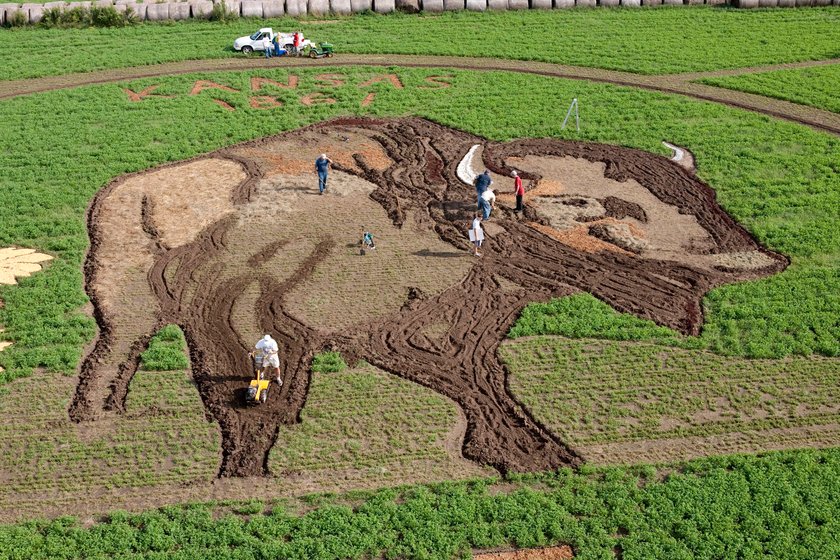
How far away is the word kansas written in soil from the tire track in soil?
174 cm

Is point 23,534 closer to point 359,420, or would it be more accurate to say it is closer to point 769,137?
point 359,420

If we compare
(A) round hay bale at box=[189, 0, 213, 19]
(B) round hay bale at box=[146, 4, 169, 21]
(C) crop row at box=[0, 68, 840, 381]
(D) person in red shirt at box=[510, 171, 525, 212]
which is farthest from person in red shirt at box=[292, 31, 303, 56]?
(D) person in red shirt at box=[510, 171, 525, 212]

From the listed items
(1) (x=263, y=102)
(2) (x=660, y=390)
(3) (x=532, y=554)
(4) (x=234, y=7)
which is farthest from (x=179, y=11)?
(3) (x=532, y=554)

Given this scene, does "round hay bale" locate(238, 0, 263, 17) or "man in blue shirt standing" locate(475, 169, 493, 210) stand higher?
"round hay bale" locate(238, 0, 263, 17)

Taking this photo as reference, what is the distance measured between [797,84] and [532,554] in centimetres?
3631

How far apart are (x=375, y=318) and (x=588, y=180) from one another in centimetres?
1408

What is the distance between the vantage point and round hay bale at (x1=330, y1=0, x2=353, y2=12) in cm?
5506

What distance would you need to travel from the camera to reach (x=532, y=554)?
20203 mm

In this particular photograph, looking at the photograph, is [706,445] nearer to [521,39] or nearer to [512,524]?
[512,524]

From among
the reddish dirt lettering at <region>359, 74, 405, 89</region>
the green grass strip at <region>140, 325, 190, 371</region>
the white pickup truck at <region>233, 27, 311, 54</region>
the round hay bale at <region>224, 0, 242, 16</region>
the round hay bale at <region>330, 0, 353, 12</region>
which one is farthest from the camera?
the round hay bale at <region>330, 0, 353, 12</region>

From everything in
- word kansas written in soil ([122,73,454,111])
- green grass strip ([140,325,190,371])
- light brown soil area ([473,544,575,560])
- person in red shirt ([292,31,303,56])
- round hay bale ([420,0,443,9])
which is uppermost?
round hay bale ([420,0,443,9])

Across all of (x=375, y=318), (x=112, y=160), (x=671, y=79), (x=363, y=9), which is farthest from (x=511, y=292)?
(x=363, y=9)

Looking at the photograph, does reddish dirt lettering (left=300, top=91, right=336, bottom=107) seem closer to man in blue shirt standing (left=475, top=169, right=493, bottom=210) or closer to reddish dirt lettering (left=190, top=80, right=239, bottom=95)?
reddish dirt lettering (left=190, top=80, right=239, bottom=95)

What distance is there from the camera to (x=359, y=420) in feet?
79.0
